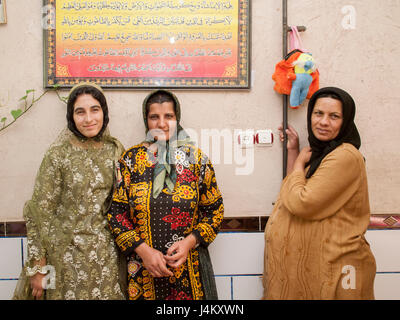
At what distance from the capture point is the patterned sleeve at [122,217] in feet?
4.41

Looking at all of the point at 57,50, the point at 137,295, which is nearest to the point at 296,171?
the point at 137,295

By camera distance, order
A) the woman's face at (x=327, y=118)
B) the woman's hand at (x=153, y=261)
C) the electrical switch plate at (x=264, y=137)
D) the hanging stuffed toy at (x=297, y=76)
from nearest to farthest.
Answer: the woman's hand at (x=153, y=261)
the woman's face at (x=327, y=118)
the hanging stuffed toy at (x=297, y=76)
the electrical switch plate at (x=264, y=137)

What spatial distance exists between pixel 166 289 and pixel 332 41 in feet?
5.40

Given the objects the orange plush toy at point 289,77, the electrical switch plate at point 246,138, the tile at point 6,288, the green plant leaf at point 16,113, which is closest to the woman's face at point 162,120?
the electrical switch plate at point 246,138

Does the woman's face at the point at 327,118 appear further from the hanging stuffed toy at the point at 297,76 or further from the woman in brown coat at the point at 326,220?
the hanging stuffed toy at the point at 297,76

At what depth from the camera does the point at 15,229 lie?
5.58ft

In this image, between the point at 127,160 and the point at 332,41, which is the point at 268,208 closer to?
the point at 127,160

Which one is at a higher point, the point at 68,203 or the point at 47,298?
the point at 68,203

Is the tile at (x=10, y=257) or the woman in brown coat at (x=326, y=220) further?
the tile at (x=10, y=257)

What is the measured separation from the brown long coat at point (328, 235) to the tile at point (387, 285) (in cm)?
44

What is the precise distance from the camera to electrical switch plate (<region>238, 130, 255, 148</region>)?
5.69ft

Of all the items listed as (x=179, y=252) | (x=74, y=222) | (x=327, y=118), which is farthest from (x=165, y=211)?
(x=327, y=118)

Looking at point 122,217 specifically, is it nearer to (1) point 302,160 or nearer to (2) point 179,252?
(2) point 179,252
